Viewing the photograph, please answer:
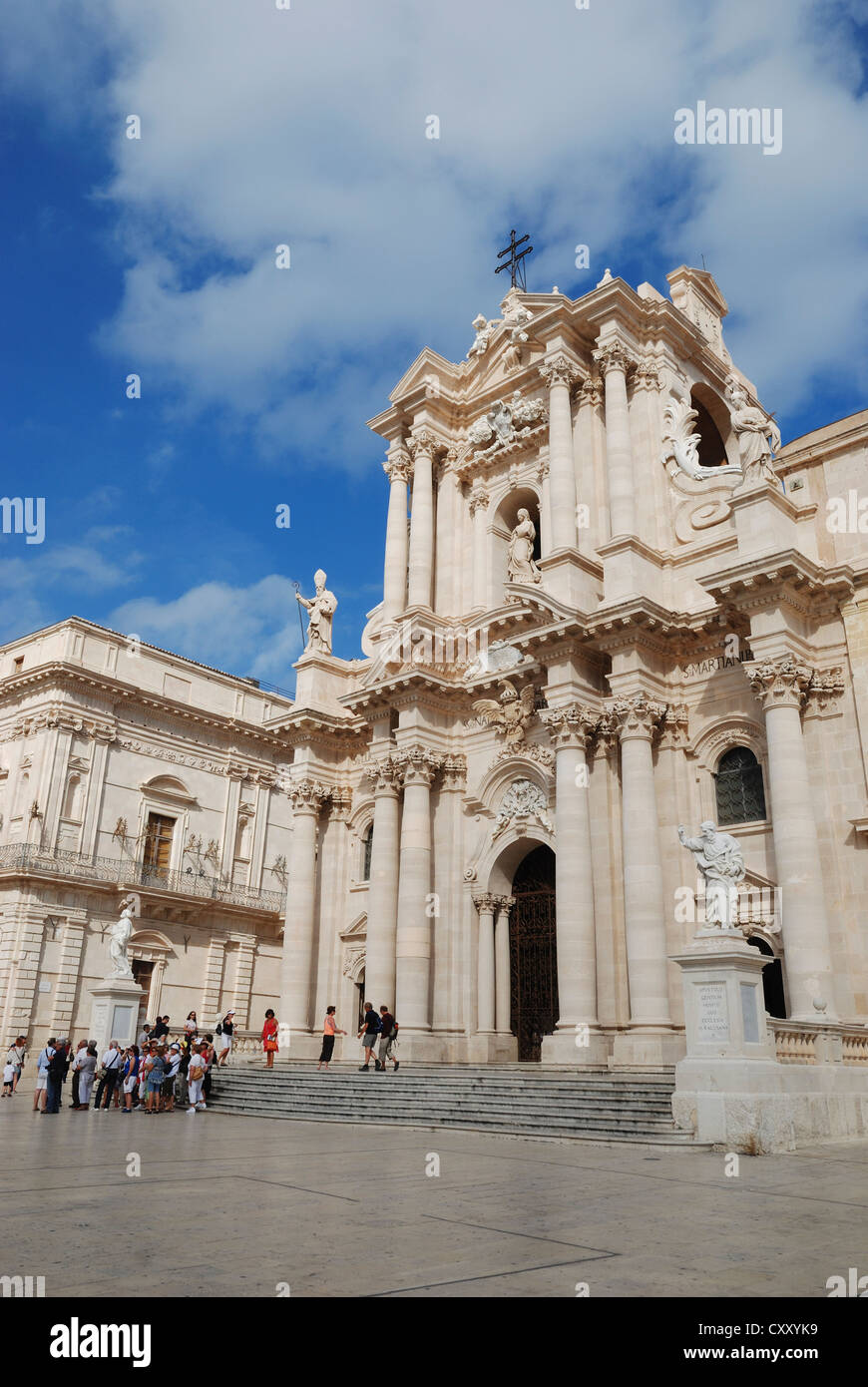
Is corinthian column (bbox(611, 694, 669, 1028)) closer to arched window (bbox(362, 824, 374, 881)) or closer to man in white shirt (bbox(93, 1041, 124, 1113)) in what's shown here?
arched window (bbox(362, 824, 374, 881))

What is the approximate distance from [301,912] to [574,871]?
8.83 metres

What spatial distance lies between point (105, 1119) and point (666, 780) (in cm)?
1184

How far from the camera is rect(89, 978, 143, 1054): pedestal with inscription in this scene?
74.2ft

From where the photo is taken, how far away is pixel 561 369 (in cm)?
2436

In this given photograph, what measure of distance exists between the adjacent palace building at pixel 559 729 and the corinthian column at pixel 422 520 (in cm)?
10

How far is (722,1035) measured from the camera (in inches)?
520

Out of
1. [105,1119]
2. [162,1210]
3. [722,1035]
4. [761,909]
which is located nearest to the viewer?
[162,1210]

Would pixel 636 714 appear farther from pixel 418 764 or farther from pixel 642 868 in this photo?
pixel 418 764

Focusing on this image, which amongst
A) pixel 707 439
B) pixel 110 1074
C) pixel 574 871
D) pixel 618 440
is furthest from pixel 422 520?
pixel 110 1074

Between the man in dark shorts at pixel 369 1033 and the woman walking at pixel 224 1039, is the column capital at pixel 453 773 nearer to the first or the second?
the man in dark shorts at pixel 369 1033

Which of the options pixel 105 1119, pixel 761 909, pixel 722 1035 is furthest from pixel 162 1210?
pixel 761 909

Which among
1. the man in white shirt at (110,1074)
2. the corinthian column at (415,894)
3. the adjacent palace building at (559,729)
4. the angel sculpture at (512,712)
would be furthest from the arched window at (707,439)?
the man in white shirt at (110,1074)

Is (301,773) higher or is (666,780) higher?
(301,773)
